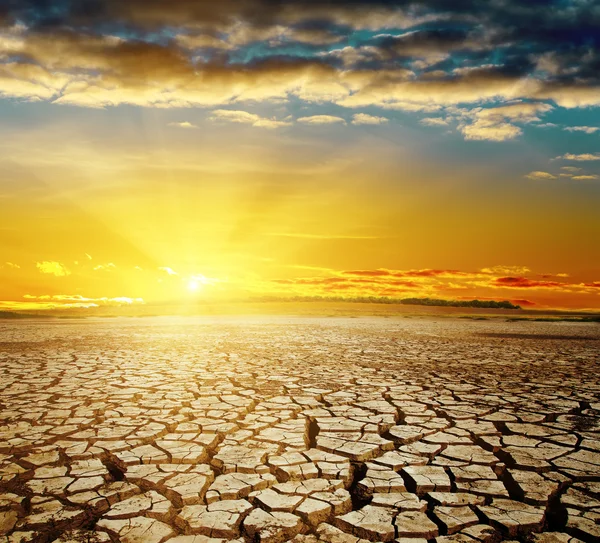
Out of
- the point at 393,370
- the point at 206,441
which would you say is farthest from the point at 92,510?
the point at 393,370

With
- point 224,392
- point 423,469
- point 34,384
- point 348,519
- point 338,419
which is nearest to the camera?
point 348,519

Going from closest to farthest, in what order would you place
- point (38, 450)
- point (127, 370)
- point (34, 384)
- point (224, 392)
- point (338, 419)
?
point (38, 450) < point (338, 419) < point (224, 392) < point (34, 384) < point (127, 370)

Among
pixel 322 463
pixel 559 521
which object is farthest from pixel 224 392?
pixel 559 521

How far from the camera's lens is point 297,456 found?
3.21 meters

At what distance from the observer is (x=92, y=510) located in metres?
2.47

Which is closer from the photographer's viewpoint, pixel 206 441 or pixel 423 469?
pixel 423 469

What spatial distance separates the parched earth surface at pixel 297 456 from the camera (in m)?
2.33

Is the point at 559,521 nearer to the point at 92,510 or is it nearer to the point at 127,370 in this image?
the point at 92,510

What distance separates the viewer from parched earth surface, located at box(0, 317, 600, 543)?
233 centimetres

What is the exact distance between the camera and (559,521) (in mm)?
2377

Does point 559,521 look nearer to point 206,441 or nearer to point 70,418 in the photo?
point 206,441

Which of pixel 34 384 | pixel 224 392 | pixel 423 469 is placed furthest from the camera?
pixel 34 384

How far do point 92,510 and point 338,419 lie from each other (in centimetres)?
220

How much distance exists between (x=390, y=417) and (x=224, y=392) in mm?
1926
